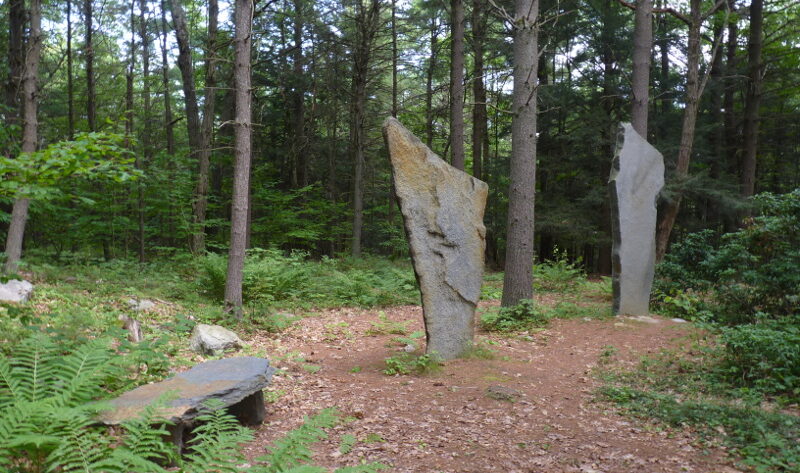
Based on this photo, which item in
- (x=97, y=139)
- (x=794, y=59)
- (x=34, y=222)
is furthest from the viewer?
(x=794, y=59)

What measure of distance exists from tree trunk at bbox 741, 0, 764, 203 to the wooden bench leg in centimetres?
1560

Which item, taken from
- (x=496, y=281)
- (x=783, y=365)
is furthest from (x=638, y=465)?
(x=496, y=281)

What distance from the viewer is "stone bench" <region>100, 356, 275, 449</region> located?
3383 mm

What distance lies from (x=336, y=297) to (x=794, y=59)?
17975mm

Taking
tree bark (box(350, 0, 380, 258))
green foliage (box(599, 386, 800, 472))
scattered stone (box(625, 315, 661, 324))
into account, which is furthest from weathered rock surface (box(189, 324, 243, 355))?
tree bark (box(350, 0, 380, 258))

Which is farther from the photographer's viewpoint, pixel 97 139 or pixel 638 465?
pixel 97 139

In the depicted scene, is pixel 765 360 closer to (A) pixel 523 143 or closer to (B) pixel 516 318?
(B) pixel 516 318

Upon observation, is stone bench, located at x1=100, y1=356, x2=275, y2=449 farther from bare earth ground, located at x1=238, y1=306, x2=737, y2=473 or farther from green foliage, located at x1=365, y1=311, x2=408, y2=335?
green foliage, located at x1=365, y1=311, x2=408, y2=335

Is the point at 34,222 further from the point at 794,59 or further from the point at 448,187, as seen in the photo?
the point at 794,59

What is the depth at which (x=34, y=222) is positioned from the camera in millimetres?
13148

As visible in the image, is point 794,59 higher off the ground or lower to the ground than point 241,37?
higher

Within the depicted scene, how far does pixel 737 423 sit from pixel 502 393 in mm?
2013

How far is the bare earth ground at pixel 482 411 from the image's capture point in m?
3.75

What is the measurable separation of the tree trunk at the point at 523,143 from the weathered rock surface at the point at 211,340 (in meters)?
4.59
